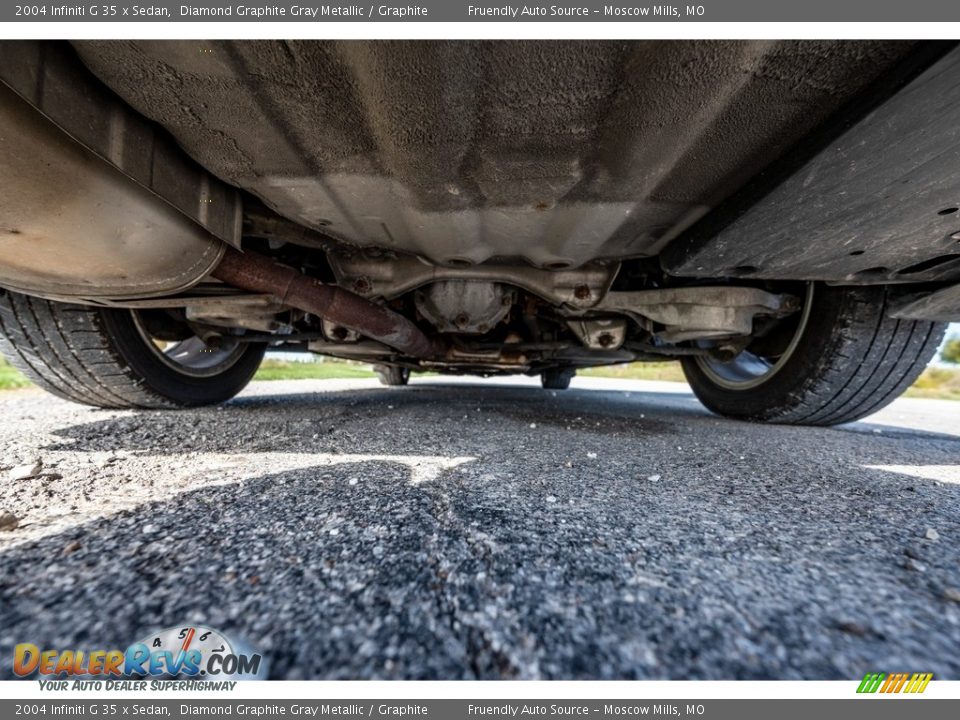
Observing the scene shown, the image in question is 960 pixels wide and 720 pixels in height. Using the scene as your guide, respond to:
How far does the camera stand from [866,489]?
2.27 feet

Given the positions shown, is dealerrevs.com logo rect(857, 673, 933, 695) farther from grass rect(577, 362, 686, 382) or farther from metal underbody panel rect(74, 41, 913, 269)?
grass rect(577, 362, 686, 382)

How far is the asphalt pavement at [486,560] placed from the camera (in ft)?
0.99

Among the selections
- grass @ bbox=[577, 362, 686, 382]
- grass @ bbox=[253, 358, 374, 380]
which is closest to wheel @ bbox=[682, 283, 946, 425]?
grass @ bbox=[253, 358, 374, 380]

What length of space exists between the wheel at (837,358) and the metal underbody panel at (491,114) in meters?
0.81

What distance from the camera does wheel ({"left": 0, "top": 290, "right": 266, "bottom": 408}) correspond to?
43.3 inches

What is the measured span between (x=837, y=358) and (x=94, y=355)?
7.56ft

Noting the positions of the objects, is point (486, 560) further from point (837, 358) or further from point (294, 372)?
point (294, 372)

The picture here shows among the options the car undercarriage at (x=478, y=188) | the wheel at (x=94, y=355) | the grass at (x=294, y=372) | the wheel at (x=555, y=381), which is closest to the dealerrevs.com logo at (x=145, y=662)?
the car undercarriage at (x=478, y=188)

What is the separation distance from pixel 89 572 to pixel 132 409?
1.24m

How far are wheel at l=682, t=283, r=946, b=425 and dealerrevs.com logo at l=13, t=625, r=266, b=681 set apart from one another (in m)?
1.60

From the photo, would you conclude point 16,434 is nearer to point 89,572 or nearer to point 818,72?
point 89,572

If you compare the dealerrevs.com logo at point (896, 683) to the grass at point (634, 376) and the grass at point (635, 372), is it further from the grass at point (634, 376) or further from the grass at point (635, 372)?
the grass at point (635, 372)

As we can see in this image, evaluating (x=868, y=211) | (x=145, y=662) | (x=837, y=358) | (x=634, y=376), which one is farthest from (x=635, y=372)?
(x=145, y=662)
